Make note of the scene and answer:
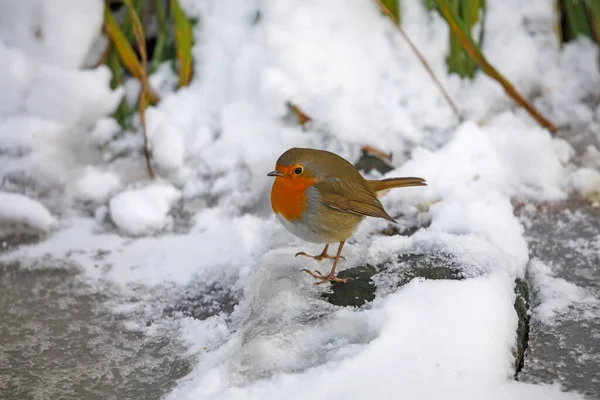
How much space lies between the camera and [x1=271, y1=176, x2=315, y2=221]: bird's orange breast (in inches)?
93.9

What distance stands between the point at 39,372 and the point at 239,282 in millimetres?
727

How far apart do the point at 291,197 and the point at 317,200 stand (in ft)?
0.29

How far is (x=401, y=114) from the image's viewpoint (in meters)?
3.41

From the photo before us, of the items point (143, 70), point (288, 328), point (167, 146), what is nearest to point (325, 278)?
point (288, 328)

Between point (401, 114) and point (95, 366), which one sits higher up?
point (401, 114)

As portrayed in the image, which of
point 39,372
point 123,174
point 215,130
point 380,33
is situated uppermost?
point 380,33

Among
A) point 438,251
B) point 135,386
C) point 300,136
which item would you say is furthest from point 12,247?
point 438,251

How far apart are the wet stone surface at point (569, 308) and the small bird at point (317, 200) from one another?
610 mm

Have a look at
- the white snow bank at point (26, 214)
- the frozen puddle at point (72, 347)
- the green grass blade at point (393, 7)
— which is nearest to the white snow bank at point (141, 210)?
the white snow bank at point (26, 214)

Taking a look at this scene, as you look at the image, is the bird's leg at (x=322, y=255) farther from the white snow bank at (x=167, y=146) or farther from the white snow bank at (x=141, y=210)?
the white snow bank at (x=167, y=146)

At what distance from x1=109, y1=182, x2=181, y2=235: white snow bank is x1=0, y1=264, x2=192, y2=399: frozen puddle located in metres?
0.36

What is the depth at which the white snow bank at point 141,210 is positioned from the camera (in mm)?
2902

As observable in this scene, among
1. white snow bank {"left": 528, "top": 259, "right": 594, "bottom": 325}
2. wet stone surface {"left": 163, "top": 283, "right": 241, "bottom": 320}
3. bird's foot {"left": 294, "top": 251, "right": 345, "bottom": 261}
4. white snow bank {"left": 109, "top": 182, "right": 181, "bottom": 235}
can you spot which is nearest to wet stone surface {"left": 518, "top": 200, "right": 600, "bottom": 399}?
white snow bank {"left": 528, "top": 259, "right": 594, "bottom": 325}

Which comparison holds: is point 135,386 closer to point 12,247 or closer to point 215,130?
point 12,247
